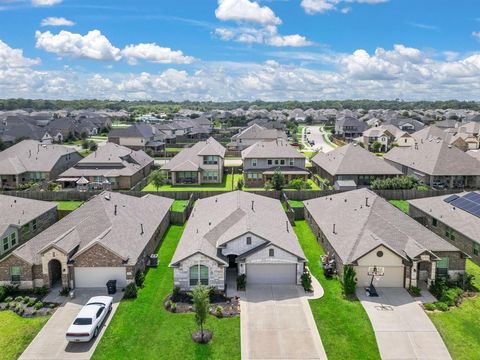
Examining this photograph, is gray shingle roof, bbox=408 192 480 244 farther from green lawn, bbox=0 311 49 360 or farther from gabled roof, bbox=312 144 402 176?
green lawn, bbox=0 311 49 360

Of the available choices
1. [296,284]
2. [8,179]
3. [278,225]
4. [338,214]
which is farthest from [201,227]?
[8,179]

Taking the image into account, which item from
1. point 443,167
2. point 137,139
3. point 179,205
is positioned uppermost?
point 137,139

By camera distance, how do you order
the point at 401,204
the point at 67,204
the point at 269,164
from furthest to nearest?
the point at 269,164, the point at 67,204, the point at 401,204

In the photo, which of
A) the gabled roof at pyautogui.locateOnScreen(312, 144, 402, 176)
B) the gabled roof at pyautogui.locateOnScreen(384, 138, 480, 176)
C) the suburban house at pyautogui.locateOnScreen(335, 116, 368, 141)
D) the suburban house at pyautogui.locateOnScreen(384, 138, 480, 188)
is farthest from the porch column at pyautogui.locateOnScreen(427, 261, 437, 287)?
the suburban house at pyautogui.locateOnScreen(335, 116, 368, 141)

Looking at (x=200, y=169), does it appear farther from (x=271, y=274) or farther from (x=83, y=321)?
(x=83, y=321)

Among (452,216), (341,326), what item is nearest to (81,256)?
(341,326)

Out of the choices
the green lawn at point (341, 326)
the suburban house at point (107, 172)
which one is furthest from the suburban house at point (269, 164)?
the green lawn at point (341, 326)

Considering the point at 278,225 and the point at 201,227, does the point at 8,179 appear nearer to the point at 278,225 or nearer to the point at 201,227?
the point at 201,227

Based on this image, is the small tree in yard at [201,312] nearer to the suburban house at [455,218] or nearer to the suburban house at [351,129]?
the suburban house at [455,218]
